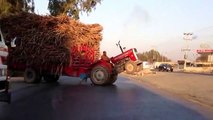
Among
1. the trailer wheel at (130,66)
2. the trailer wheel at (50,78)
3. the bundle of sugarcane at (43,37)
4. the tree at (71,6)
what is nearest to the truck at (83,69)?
the bundle of sugarcane at (43,37)

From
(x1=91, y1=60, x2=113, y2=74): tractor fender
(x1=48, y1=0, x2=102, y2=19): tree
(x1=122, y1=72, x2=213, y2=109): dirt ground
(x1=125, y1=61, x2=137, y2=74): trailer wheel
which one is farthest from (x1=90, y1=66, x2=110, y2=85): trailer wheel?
(x1=48, y1=0, x2=102, y2=19): tree

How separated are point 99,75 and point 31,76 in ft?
13.4

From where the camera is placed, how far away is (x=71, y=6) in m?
41.5

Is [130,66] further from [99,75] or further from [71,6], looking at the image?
[71,6]

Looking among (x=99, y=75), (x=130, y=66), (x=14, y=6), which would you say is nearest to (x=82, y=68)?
(x=99, y=75)

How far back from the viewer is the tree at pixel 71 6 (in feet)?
136

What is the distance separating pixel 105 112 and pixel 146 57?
556 feet

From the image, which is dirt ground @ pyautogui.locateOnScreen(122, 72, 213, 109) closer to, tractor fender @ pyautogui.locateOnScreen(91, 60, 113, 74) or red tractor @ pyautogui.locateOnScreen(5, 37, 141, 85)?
tractor fender @ pyautogui.locateOnScreen(91, 60, 113, 74)

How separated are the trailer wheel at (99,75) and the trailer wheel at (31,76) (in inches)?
128

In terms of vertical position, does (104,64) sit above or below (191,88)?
above

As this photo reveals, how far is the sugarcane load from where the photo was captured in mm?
27156

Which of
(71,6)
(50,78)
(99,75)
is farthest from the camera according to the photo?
(71,6)

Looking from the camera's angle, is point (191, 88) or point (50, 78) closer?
A: point (191, 88)

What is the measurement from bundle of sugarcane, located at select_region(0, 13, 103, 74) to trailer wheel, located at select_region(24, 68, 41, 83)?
636mm
